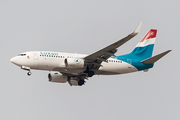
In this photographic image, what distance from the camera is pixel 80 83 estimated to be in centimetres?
6331

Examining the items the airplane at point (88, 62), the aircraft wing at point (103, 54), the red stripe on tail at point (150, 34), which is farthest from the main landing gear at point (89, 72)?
the red stripe on tail at point (150, 34)

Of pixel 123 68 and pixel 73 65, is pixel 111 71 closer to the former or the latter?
pixel 123 68

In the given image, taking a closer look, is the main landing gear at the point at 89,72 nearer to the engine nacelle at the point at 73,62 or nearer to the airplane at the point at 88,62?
the airplane at the point at 88,62

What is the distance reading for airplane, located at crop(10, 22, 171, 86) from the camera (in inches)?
2232

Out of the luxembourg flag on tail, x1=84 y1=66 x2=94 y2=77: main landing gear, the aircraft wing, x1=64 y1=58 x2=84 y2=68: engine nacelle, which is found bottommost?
x1=84 y1=66 x2=94 y2=77: main landing gear

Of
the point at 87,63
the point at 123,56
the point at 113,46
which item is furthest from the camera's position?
the point at 123,56

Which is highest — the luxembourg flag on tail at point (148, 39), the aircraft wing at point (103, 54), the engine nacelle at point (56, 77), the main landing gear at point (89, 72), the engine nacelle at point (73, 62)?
the luxembourg flag on tail at point (148, 39)

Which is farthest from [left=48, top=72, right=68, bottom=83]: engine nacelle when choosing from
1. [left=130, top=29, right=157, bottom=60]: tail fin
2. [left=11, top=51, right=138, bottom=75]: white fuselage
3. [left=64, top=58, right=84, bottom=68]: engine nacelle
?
[left=130, top=29, right=157, bottom=60]: tail fin

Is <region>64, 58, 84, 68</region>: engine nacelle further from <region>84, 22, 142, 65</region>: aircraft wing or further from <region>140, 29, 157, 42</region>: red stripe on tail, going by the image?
<region>140, 29, 157, 42</region>: red stripe on tail

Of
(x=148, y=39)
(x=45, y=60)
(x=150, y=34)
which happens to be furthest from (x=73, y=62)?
(x=150, y=34)

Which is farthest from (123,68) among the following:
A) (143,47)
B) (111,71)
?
(143,47)

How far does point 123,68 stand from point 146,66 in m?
3.60

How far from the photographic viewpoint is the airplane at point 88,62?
186 feet

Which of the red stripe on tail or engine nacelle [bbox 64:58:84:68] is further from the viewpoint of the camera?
the red stripe on tail
